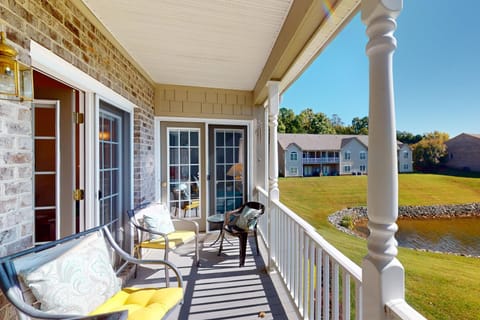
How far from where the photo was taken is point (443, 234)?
1.08 meters

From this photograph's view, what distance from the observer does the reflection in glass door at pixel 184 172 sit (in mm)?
4242

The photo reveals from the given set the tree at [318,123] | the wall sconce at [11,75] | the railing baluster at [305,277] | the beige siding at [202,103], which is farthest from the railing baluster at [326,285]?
the tree at [318,123]

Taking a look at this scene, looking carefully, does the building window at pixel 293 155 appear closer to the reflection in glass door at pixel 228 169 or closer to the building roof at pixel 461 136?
the reflection in glass door at pixel 228 169

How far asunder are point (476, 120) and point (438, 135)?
8.9 inches

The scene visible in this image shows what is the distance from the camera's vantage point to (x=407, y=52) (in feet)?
4.12

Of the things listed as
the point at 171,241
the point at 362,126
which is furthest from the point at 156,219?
the point at 362,126

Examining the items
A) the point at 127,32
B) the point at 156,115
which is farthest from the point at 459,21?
the point at 156,115

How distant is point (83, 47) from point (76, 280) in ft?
5.94

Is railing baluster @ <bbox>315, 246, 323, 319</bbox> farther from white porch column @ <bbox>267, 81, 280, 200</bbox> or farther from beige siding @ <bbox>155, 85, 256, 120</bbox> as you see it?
beige siding @ <bbox>155, 85, 256, 120</bbox>

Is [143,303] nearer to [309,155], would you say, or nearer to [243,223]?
[243,223]

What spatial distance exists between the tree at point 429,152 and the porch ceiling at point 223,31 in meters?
0.95

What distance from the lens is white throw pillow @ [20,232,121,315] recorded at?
1.24 metres

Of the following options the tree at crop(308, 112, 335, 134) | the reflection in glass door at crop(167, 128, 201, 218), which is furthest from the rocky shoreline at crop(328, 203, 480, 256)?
the tree at crop(308, 112, 335, 134)

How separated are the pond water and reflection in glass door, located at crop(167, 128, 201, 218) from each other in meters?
3.54
